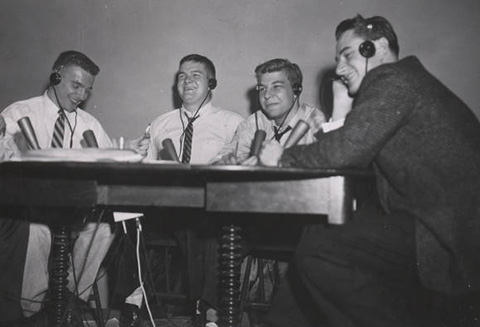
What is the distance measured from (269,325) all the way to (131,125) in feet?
8.70

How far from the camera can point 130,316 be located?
283 centimetres

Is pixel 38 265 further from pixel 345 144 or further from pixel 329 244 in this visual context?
pixel 345 144

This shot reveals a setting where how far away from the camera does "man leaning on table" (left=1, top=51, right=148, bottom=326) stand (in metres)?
2.55

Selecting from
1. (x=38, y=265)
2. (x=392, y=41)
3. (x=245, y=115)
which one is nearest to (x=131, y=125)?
(x=245, y=115)

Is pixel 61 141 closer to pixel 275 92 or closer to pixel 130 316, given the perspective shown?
pixel 130 316

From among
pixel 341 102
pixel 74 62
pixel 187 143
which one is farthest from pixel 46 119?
pixel 341 102

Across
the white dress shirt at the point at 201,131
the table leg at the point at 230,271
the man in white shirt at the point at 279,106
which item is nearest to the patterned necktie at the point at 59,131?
the white dress shirt at the point at 201,131

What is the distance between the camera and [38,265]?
2.57 meters

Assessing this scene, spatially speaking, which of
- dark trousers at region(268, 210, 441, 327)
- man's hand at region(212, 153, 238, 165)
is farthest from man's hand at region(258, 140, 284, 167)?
man's hand at region(212, 153, 238, 165)

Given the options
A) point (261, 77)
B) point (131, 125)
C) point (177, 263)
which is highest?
point (261, 77)

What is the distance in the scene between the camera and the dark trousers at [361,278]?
1.55 m

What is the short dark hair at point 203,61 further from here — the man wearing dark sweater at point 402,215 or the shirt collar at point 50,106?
the man wearing dark sweater at point 402,215

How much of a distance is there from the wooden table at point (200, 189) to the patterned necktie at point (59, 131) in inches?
56.0

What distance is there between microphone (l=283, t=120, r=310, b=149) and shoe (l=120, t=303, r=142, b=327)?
1494 millimetres
